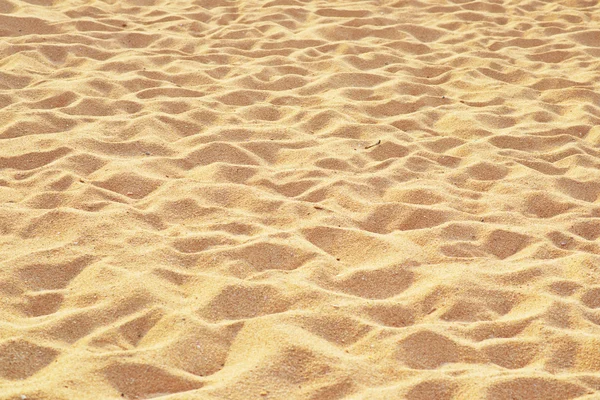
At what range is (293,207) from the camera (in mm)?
3451

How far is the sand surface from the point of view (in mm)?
2453

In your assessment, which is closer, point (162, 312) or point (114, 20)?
point (162, 312)

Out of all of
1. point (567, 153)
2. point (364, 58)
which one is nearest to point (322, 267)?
point (567, 153)

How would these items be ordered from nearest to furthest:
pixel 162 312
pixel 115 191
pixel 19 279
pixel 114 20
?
pixel 162 312 → pixel 19 279 → pixel 115 191 → pixel 114 20

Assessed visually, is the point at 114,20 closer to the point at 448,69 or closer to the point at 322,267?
the point at 448,69

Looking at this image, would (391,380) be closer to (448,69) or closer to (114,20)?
(448,69)

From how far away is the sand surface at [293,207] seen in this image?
96.6 inches

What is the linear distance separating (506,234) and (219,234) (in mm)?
1148

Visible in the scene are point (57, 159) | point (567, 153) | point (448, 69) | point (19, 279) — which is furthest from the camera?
point (448, 69)

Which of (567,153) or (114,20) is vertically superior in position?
(114,20)

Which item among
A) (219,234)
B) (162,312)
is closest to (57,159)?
(219,234)

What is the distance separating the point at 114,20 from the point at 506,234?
3.44m

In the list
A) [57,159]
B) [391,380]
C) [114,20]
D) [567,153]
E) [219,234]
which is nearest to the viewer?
[391,380]

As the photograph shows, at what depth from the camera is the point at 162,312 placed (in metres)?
2.65
